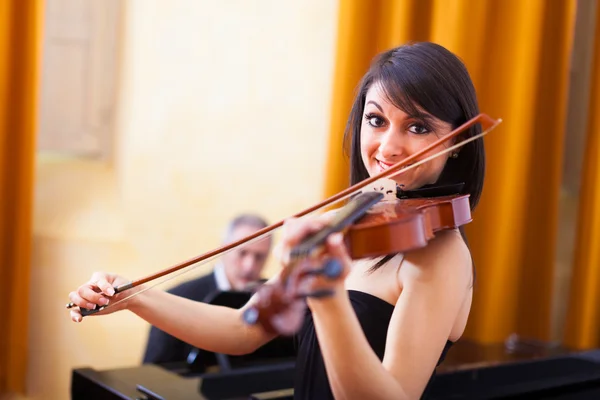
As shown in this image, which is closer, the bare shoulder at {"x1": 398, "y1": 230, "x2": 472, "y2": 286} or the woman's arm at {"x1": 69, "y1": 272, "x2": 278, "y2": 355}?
the bare shoulder at {"x1": 398, "y1": 230, "x2": 472, "y2": 286}

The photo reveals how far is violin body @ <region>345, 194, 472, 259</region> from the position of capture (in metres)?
0.79

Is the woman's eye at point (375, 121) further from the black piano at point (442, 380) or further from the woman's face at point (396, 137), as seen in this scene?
the black piano at point (442, 380)

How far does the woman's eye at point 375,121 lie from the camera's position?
41.3 inches

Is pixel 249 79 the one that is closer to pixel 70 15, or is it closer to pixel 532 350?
pixel 70 15

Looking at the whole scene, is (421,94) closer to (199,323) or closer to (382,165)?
(382,165)

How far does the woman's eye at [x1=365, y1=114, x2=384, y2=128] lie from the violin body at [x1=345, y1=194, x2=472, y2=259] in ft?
0.52

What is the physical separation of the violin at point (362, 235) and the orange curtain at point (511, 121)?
1.55m

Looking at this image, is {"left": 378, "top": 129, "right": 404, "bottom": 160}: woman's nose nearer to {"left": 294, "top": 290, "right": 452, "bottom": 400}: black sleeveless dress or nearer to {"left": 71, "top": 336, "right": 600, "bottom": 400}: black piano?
{"left": 294, "top": 290, "right": 452, "bottom": 400}: black sleeveless dress

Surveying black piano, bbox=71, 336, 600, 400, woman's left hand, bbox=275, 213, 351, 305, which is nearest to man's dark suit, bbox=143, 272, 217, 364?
black piano, bbox=71, 336, 600, 400

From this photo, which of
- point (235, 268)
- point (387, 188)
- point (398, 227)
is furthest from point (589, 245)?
point (398, 227)

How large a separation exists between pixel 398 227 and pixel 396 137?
251 mm

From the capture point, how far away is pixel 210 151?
300 centimetres

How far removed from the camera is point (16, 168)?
8.21 feet

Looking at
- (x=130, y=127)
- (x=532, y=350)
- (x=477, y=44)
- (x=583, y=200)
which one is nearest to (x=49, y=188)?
(x=130, y=127)
